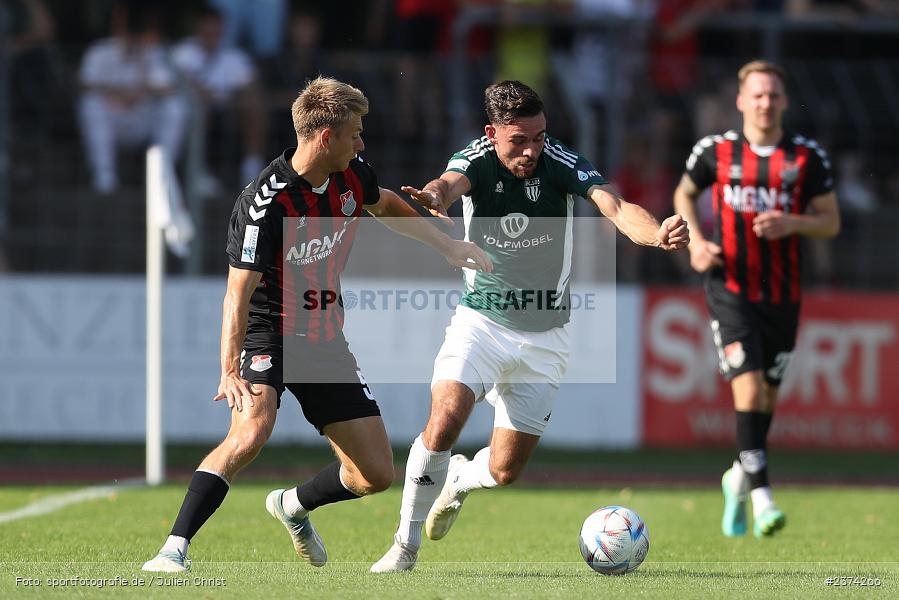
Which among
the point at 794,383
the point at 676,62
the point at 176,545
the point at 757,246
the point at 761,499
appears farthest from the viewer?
the point at 676,62

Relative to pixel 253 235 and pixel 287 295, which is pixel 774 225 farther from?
pixel 253 235

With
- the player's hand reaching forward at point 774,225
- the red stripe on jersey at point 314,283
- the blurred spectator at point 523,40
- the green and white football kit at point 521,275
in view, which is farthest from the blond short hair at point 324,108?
the blurred spectator at point 523,40

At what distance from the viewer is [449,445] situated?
6809 millimetres

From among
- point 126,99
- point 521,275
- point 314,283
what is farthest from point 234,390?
point 126,99

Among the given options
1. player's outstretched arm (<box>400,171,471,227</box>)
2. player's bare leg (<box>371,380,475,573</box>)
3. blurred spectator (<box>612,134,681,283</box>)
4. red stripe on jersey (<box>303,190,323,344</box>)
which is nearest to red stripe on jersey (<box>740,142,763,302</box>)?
player's outstretched arm (<box>400,171,471,227</box>)

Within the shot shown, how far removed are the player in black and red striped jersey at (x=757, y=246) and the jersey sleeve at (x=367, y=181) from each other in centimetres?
274

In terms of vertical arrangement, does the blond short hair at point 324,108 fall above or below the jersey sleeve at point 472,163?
above

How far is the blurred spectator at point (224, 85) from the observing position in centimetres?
1415

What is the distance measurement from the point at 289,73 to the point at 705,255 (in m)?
6.94

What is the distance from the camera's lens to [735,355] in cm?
878

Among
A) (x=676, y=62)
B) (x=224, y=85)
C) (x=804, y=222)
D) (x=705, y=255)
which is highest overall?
(x=676, y=62)

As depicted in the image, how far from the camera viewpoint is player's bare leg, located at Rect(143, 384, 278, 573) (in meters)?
5.99

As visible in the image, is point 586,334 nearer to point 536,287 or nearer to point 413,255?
point 413,255

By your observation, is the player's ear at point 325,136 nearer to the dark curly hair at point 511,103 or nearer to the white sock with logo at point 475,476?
the dark curly hair at point 511,103
